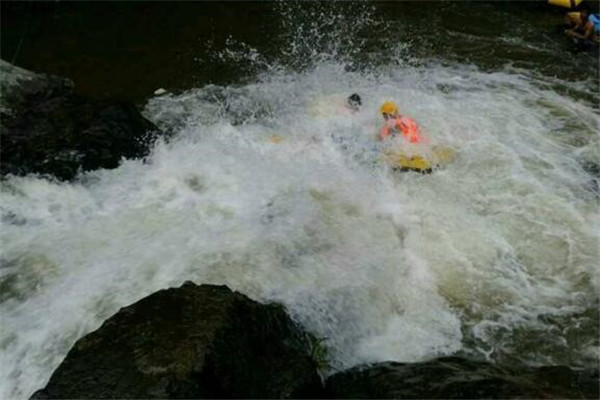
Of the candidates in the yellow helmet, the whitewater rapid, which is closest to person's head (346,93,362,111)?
the whitewater rapid

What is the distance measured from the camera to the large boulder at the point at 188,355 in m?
3.24

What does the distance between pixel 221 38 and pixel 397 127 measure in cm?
464

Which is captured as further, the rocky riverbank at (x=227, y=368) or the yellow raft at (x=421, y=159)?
the yellow raft at (x=421, y=159)

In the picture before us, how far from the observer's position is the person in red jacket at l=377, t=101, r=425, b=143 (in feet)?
23.4

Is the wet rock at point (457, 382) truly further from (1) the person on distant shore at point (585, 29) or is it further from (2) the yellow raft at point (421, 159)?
(1) the person on distant shore at point (585, 29)

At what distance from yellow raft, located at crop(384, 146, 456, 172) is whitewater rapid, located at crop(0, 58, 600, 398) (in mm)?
113

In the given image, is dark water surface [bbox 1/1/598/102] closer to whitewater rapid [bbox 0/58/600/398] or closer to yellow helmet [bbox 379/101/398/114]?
whitewater rapid [bbox 0/58/600/398]

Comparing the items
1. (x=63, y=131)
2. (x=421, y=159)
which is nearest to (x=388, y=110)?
(x=421, y=159)

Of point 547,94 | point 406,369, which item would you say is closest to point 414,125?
point 547,94

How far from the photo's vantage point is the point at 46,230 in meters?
5.80

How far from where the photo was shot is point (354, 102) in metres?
7.87

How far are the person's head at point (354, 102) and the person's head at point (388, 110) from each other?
15.8 inches

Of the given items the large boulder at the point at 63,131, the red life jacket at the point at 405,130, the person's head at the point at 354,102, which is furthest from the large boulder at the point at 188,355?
the person's head at the point at 354,102

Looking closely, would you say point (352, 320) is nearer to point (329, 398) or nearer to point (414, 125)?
point (329, 398)
